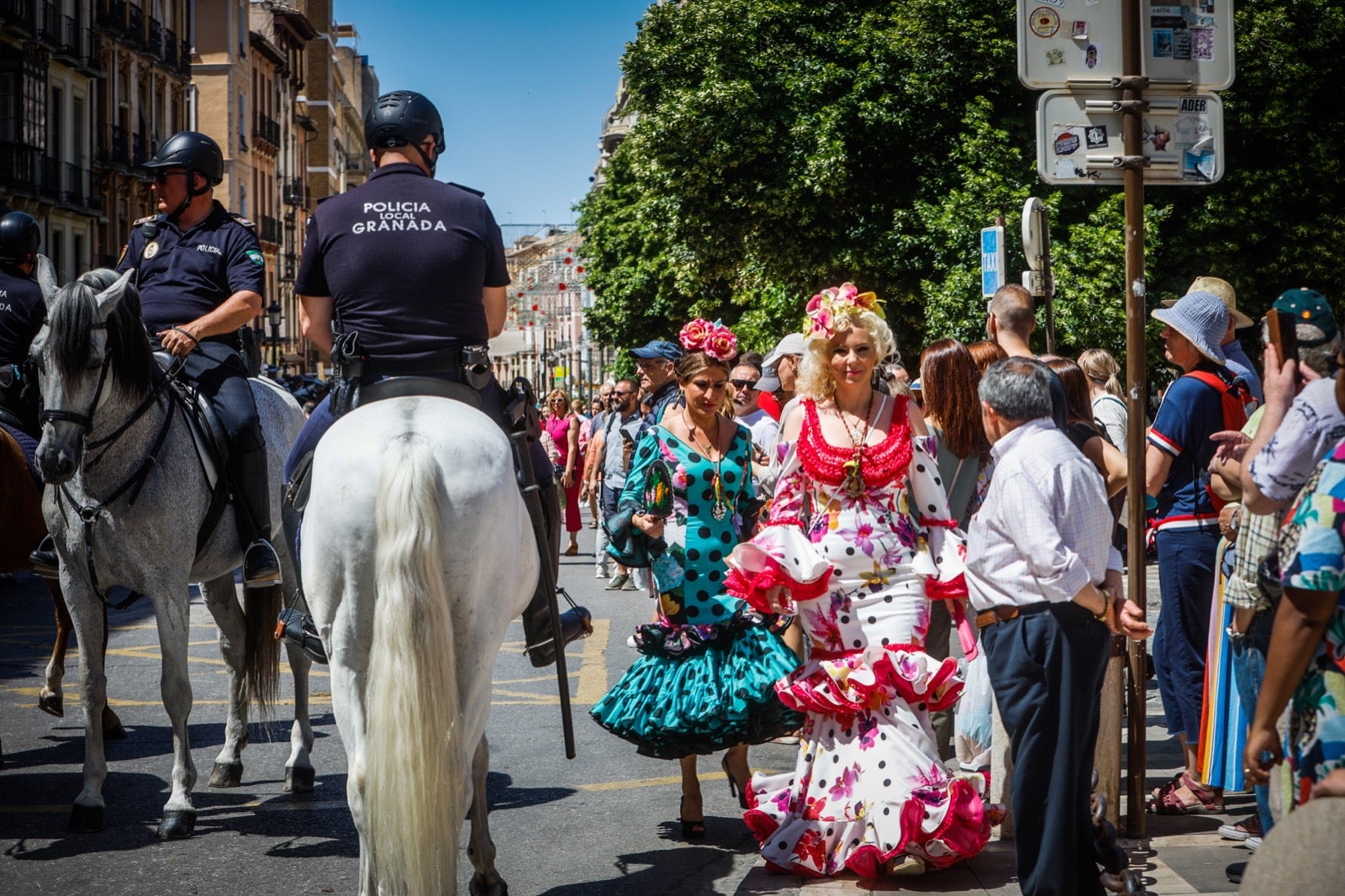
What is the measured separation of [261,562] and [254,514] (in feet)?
0.89

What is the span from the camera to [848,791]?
609 centimetres

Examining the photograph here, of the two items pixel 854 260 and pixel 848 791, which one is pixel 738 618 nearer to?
pixel 848 791

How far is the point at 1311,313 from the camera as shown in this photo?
186 inches

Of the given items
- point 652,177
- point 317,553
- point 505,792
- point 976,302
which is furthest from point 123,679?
point 652,177

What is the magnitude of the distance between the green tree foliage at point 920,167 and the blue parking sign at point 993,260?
14281 millimetres

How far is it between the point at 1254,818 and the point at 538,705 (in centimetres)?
506

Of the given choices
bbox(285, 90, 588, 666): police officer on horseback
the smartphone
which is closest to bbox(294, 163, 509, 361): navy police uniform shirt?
bbox(285, 90, 588, 666): police officer on horseback

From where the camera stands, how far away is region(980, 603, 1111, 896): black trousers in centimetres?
512

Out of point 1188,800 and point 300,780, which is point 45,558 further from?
point 1188,800

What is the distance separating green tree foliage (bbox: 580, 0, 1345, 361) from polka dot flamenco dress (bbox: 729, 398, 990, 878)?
73.6ft

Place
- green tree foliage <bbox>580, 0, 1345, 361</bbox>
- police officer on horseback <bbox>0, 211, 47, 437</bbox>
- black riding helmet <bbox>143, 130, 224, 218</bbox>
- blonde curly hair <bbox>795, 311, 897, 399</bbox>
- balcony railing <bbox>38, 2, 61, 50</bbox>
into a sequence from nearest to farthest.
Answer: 1. blonde curly hair <bbox>795, 311, 897, 399</bbox>
2. black riding helmet <bbox>143, 130, 224, 218</bbox>
3. police officer on horseback <bbox>0, 211, 47, 437</bbox>
4. green tree foliage <bbox>580, 0, 1345, 361</bbox>
5. balcony railing <bbox>38, 2, 61, 50</bbox>

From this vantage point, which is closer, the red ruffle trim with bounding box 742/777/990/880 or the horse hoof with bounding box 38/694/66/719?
the red ruffle trim with bounding box 742/777/990/880

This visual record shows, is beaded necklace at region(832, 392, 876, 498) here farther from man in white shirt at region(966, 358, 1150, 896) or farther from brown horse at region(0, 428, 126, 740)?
brown horse at region(0, 428, 126, 740)

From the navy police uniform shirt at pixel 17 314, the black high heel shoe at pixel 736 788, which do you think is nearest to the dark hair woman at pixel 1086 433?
the black high heel shoe at pixel 736 788
